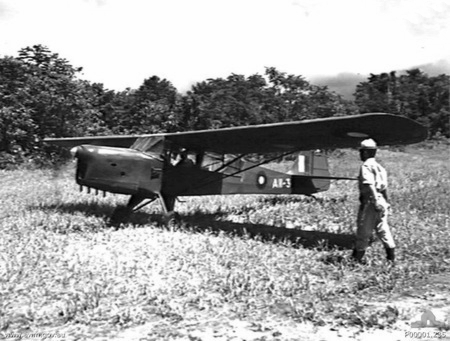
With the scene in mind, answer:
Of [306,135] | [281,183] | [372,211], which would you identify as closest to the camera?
[372,211]

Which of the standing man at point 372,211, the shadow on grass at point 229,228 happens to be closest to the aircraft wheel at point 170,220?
the shadow on grass at point 229,228

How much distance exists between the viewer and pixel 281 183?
468 inches

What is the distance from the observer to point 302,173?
12.6 meters

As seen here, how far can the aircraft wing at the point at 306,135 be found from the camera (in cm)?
677

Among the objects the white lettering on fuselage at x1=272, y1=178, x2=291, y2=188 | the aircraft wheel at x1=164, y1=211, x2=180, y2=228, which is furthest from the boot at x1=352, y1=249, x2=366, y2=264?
the white lettering on fuselage at x1=272, y1=178, x2=291, y2=188

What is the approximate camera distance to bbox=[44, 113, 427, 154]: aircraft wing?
6766mm

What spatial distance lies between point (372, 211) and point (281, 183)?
5.96 meters

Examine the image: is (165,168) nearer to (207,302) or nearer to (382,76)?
(207,302)

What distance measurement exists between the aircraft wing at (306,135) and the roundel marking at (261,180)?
5.55 ft

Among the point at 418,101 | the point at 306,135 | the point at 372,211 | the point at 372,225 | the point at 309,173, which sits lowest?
the point at 372,225

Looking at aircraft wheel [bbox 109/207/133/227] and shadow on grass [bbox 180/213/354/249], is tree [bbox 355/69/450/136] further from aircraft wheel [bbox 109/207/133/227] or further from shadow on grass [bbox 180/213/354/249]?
aircraft wheel [bbox 109/207/133/227]

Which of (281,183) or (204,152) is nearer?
(204,152)
